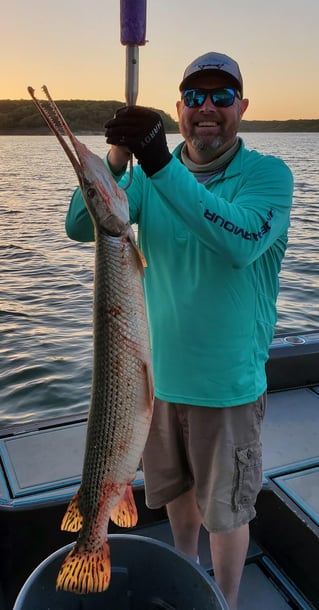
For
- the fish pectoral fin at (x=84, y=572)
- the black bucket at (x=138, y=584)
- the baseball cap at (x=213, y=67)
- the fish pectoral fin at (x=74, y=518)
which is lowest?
the black bucket at (x=138, y=584)

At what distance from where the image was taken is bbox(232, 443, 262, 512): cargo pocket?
262cm

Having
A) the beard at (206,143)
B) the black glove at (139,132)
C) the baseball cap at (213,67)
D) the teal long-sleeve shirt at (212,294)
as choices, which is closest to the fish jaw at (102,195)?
the black glove at (139,132)

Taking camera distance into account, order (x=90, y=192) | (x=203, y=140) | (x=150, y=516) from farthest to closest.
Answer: (x=150, y=516), (x=203, y=140), (x=90, y=192)

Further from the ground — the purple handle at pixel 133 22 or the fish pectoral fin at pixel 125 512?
the purple handle at pixel 133 22

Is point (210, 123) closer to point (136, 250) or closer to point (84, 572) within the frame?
point (136, 250)

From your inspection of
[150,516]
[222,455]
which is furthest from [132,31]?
[150,516]

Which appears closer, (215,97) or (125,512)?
(125,512)

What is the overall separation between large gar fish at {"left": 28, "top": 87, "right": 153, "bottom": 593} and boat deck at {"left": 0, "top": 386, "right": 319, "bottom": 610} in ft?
3.45

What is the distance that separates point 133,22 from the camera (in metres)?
1.91

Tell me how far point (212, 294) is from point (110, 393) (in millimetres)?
680

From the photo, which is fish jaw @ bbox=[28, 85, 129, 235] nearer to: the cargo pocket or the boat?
the cargo pocket

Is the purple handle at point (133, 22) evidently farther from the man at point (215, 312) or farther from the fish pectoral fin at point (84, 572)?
the fish pectoral fin at point (84, 572)

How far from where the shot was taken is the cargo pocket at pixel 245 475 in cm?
262

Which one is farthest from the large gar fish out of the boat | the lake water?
the lake water
